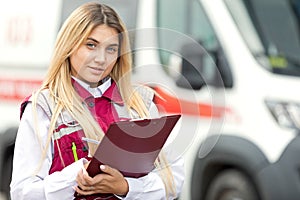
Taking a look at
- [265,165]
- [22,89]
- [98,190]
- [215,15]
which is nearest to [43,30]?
[22,89]

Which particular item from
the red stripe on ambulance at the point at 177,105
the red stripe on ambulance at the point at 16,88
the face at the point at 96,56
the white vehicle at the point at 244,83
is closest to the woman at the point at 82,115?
the face at the point at 96,56

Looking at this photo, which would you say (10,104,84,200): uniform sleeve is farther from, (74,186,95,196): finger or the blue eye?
the blue eye

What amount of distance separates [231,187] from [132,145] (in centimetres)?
→ 432

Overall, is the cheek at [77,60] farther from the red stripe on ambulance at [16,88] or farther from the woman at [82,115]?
the red stripe on ambulance at [16,88]

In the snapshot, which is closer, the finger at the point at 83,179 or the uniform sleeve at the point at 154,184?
the finger at the point at 83,179

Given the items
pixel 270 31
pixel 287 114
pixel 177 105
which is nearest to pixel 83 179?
pixel 177 105

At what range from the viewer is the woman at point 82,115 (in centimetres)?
297

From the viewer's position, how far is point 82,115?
2.98m

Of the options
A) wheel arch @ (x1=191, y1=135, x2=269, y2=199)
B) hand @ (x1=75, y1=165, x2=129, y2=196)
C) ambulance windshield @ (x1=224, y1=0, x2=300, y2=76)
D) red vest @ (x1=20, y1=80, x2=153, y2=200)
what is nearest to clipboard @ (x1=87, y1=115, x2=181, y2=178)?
hand @ (x1=75, y1=165, x2=129, y2=196)

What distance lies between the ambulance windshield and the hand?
4211 millimetres

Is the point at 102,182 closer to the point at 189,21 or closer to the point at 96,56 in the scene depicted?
the point at 96,56

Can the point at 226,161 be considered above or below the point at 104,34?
below

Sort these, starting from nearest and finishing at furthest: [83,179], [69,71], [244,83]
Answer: [83,179] < [69,71] < [244,83]

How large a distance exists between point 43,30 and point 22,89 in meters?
0.50
